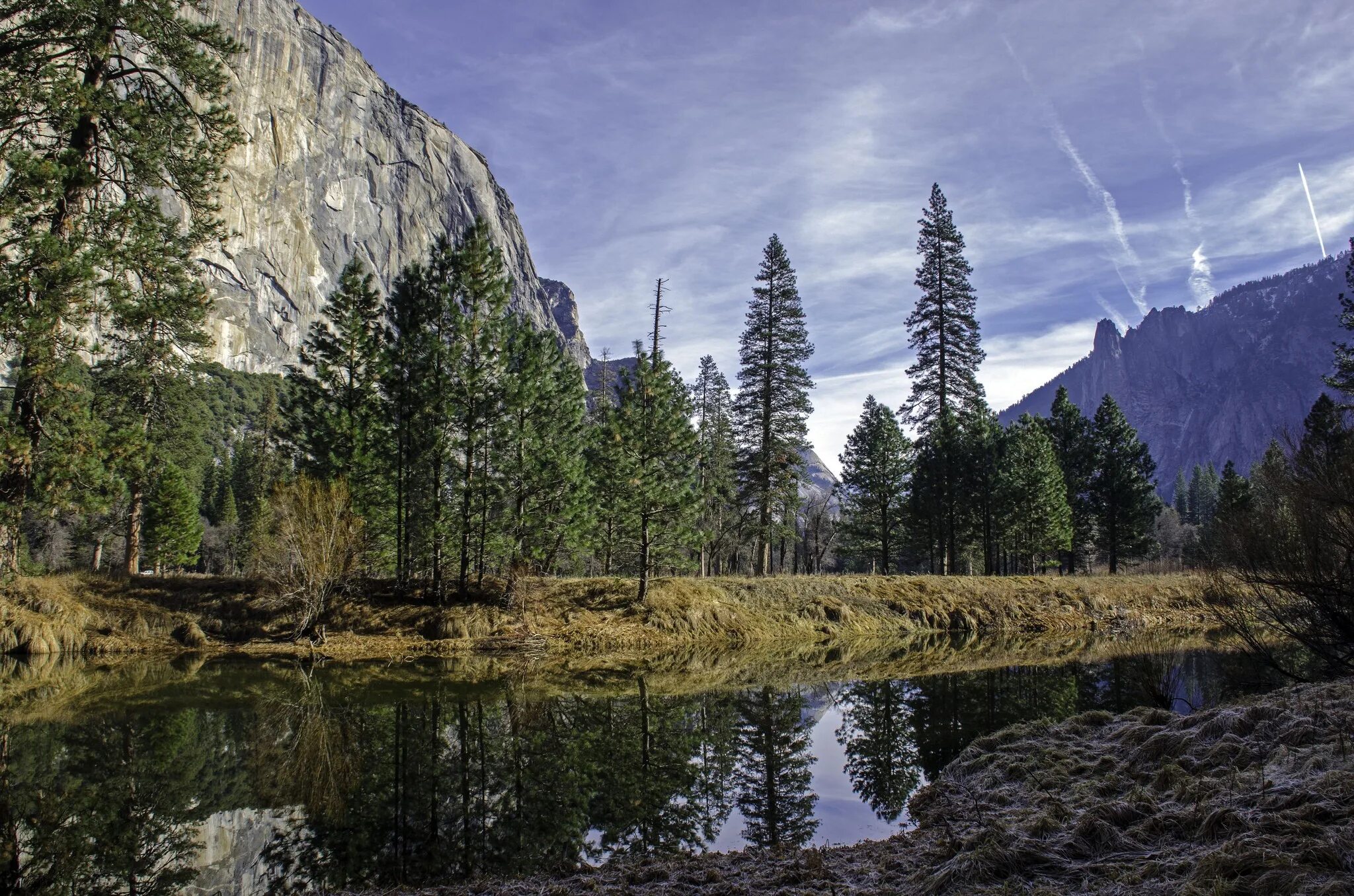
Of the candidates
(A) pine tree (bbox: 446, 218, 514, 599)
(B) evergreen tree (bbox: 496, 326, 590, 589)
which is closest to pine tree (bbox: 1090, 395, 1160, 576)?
(B) evergreen tree (bbox: 496, 326, 590, 589)

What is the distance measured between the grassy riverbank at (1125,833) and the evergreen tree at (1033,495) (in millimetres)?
32572

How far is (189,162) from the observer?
44.1 ft

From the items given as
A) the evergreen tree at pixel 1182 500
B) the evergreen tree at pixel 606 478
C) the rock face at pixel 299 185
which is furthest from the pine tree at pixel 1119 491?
the rock face at pixel 299 185

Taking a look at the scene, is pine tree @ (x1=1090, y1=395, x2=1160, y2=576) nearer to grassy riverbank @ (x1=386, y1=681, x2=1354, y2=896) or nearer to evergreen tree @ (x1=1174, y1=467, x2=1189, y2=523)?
grassy riverbank @ (x1=386, y1=681, x2=1354, y2=896)

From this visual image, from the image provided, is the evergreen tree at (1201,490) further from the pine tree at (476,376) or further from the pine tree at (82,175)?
the pine tree at (82,175)

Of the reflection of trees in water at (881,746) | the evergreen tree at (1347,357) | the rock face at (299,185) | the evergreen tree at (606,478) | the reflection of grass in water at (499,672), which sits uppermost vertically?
the rock face at (299,185)

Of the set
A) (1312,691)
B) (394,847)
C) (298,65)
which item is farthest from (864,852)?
(298,65)

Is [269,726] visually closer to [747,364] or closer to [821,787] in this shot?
[821,787]

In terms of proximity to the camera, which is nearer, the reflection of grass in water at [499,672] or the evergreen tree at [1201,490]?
the reflection of grass in water at [499,672]

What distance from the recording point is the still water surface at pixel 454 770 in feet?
23.2

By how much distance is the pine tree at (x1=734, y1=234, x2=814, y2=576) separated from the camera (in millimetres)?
34719

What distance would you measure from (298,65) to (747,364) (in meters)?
182

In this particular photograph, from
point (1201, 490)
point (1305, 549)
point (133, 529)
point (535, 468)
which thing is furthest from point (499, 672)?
point (1201, 490)

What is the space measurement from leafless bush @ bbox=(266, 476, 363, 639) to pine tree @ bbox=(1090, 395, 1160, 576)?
41953 millimetres
